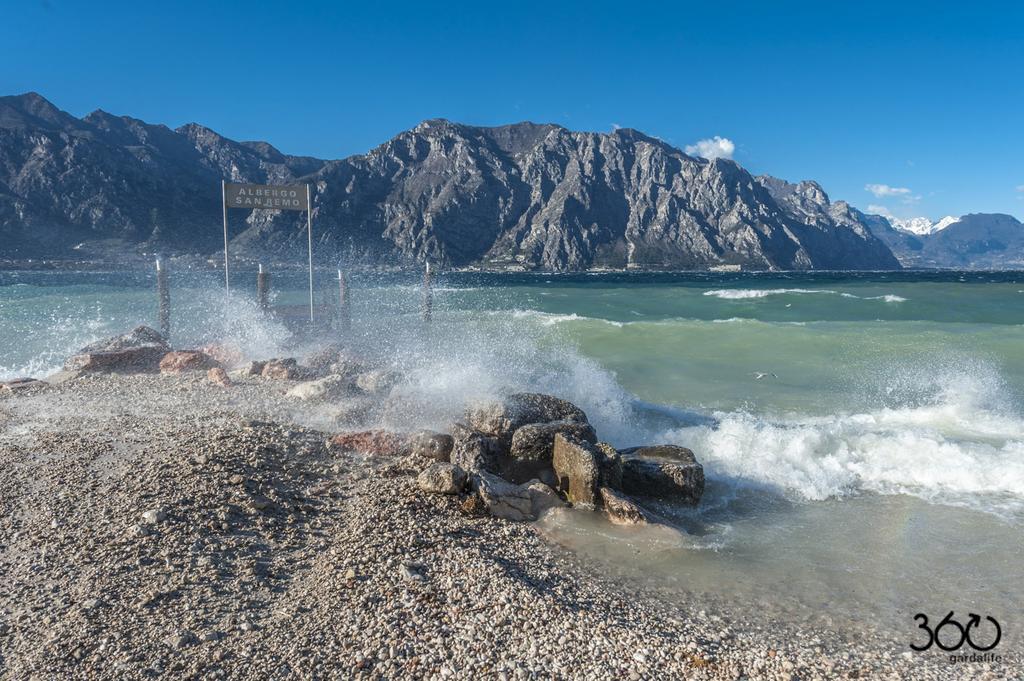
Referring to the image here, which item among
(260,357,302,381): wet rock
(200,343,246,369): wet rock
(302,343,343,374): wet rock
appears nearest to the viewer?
(260,357,302,381): wet rock

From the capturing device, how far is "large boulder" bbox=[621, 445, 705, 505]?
7.80 metres

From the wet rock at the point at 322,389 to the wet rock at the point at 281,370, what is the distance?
4.13 feet

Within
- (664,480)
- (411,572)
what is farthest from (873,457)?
(411,572)

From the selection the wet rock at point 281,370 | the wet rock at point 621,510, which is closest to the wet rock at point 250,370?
the wet rock at point 281,370

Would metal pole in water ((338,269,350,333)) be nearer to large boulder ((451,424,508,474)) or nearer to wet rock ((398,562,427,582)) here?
large boulder ((451,424,508,474))

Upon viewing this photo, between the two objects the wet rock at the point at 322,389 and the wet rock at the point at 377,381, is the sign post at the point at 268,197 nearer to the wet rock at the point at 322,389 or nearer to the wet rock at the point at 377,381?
the wet rock at the point at 377,381

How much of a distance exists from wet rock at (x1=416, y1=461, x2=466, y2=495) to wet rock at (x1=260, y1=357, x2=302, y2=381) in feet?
21.4

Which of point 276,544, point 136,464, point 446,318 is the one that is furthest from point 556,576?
point 446,318

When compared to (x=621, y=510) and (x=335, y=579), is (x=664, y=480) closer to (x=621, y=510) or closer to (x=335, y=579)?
(x=621, y=510)

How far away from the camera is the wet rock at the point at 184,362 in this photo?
13.0 m

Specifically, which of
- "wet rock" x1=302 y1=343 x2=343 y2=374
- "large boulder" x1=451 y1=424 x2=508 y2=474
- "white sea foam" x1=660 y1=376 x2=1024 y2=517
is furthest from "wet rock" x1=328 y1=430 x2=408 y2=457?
"wet rock" x1=302 y1=343 x2=343 y2=374

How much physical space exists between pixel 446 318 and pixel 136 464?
2354cm

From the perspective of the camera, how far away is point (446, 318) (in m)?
30.5

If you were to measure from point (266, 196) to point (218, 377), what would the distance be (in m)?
8.70
